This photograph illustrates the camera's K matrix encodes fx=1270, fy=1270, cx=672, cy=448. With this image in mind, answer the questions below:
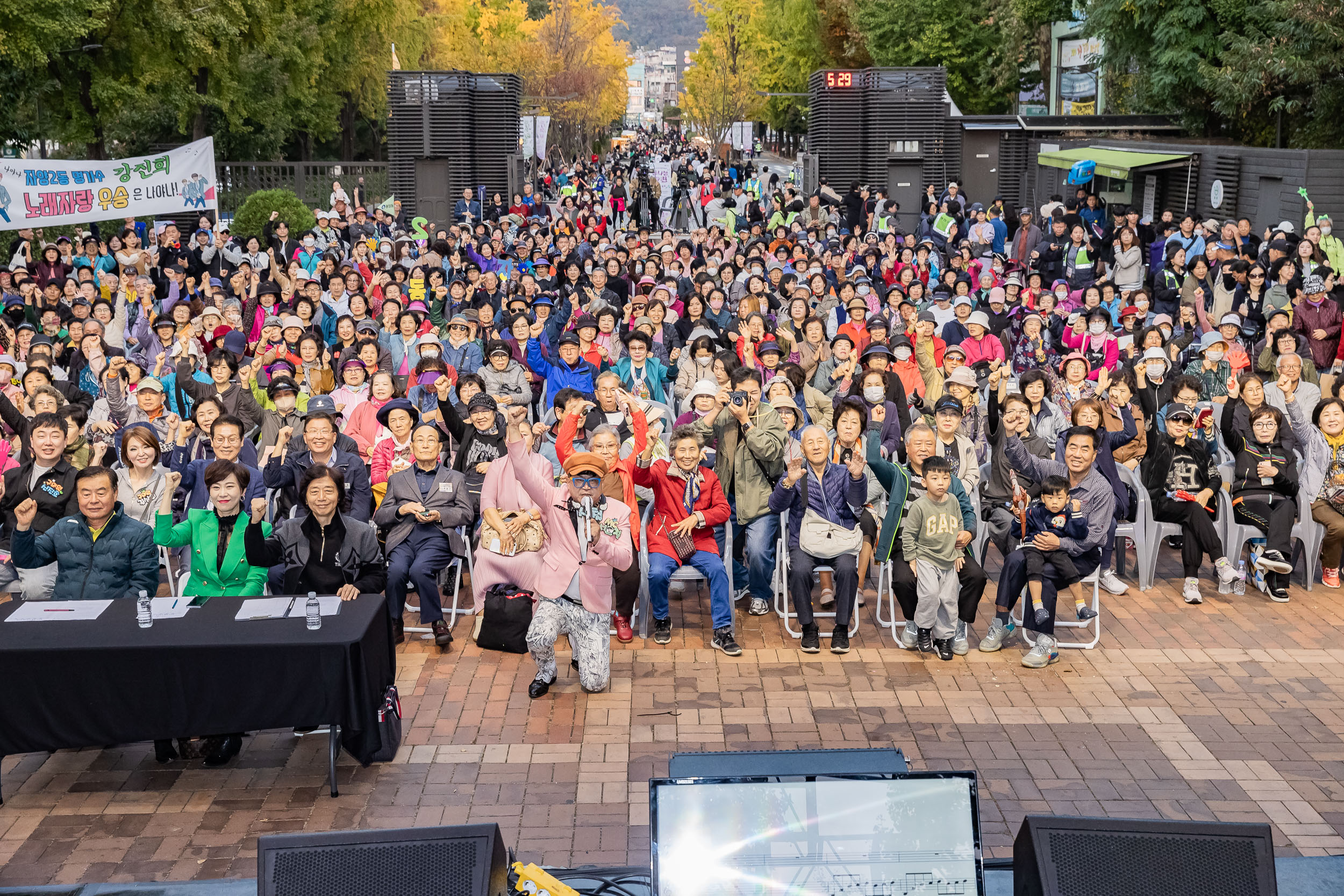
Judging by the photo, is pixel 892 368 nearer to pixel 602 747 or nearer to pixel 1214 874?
pixel 602 747

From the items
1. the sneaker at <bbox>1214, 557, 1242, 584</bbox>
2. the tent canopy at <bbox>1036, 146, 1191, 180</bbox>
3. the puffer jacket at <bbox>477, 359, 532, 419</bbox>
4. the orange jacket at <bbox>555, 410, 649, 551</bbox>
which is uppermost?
the tent canopy at <bbox>1036, 146, 1191, 180</bbox>

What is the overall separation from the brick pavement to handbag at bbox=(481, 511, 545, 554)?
0.82 meters

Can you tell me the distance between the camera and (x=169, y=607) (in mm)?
6746

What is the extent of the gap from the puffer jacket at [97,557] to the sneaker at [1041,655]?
5344 millimetres

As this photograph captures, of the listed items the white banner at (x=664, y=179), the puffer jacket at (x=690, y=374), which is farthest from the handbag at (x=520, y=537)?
the white banner at (x=664, y=179)

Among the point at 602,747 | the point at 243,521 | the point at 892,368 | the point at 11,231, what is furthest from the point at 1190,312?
the point at 11,231

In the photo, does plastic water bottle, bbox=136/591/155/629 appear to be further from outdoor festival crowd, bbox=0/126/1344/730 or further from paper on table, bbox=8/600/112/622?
outdoor festival crowd, bbox=0/126/1344/730

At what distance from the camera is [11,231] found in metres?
22.4

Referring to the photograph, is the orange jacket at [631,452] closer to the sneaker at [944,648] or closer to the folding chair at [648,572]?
the folding chair at [648,572]

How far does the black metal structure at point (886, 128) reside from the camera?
32312mm

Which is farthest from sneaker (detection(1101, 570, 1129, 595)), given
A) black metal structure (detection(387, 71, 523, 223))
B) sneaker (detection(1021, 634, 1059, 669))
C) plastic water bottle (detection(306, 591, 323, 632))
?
black metal structure (detection(387, 71, 523, 223))

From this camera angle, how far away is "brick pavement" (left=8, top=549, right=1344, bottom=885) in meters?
6.08

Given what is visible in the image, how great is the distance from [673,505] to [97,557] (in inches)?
137

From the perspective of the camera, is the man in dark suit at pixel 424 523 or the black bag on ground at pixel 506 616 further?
the man in dark suit at pixel 424 523
